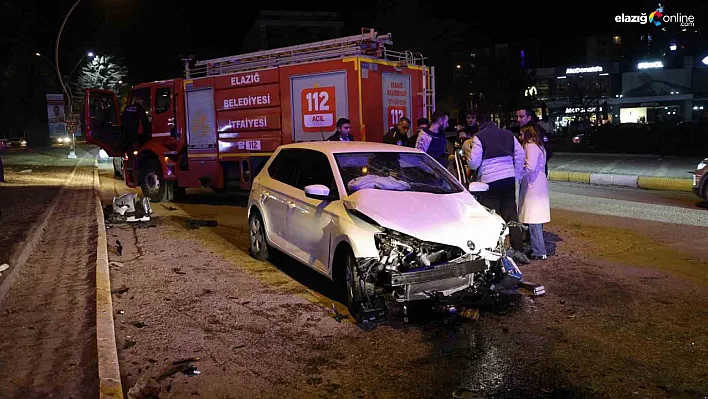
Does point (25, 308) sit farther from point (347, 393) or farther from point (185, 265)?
point (347, 393)

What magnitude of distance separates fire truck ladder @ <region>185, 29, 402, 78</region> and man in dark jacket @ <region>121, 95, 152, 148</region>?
6.65ft

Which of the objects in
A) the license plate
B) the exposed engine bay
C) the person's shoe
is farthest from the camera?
the license plate

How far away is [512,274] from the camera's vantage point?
554 cm

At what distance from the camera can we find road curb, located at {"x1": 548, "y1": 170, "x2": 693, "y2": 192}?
14.8 meters

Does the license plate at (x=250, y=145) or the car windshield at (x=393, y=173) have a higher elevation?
the license plate at (x=250, y=145)

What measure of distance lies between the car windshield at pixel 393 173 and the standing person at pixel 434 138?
2.05 m

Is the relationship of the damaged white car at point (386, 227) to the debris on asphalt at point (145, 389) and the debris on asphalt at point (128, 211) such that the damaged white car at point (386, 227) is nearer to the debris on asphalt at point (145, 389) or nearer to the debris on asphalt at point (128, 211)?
the debris on asphalt at point (145, 389)

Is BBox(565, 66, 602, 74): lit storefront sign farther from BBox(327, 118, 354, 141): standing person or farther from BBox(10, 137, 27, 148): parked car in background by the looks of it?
BBox(327, 118, 354, 141): standing person

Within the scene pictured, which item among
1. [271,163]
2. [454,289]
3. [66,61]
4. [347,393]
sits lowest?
[347,393]

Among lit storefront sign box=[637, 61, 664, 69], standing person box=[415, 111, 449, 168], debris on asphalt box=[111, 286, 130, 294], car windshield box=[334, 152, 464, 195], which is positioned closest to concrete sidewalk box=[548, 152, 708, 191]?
standing person box=[415, 111, 449, 168]

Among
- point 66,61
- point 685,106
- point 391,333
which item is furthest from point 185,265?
point 66,61

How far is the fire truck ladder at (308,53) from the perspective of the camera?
1067cm

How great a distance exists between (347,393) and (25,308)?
3.63m

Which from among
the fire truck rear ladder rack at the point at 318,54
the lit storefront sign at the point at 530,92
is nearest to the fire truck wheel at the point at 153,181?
the fire truck rear ladder rack at the point at 318,54
